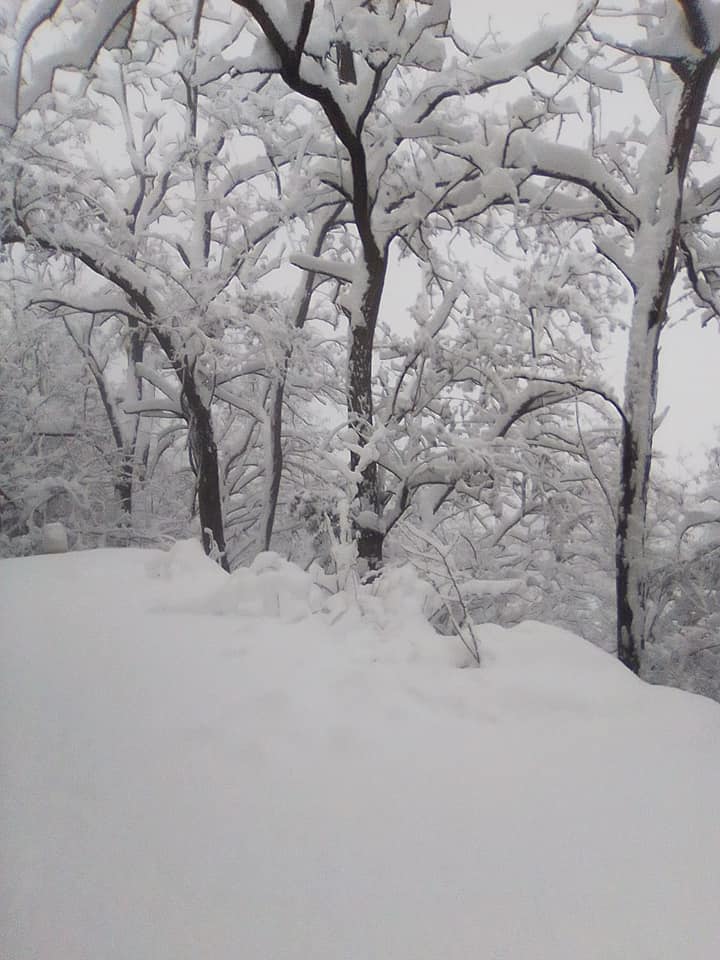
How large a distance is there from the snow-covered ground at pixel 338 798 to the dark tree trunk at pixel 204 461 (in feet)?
13.2

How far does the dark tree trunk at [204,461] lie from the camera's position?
20.1 feet

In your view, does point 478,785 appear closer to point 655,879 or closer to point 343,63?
point 655,879

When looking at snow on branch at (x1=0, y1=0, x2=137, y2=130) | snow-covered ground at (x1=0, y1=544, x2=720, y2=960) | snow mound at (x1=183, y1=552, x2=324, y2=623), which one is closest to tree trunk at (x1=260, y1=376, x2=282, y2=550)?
snow on branch at (x1=0, y1=0, x2=137, y2=130)

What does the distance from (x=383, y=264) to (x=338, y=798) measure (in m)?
5.09

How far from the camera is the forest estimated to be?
12.8 ft

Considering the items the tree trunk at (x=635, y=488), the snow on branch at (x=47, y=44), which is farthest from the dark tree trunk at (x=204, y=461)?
the tree trunk at (x=635, y=488)

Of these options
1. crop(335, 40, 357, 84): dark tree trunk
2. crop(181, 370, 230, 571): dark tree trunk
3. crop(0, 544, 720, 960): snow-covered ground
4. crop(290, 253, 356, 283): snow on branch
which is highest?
crop(335, 40, 357, 84): dark tree trunk

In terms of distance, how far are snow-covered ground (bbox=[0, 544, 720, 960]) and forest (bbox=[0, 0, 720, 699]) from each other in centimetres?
52

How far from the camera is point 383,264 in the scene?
5.62 metres

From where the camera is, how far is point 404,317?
20.0 ft

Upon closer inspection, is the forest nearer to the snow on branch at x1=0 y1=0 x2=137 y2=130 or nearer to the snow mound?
the snow on branch at x1=0 y1=0 x2=137 y2=130

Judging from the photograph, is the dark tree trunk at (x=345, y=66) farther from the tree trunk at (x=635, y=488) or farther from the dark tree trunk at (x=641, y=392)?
the tree trunk at (x=635, y=488)

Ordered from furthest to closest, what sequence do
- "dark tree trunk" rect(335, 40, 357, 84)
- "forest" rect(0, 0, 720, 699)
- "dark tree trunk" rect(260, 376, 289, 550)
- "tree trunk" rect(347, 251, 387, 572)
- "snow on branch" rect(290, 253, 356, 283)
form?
"dark tree trunk" rect(260, 376, 289, 550) < "snow on branch" rect(290, 253, 356, 283) < "dark tree trunk" rect(335, 40, 357, 84) < "tree trunk" rect(347, 251, 387, 572) < "forest" rect(0, 0, 720, 699)

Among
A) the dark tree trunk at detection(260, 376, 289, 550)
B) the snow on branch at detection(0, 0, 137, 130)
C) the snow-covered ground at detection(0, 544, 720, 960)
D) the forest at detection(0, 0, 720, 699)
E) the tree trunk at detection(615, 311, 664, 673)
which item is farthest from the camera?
the dark tree trunk at detection(260, 376, 289, 550)
